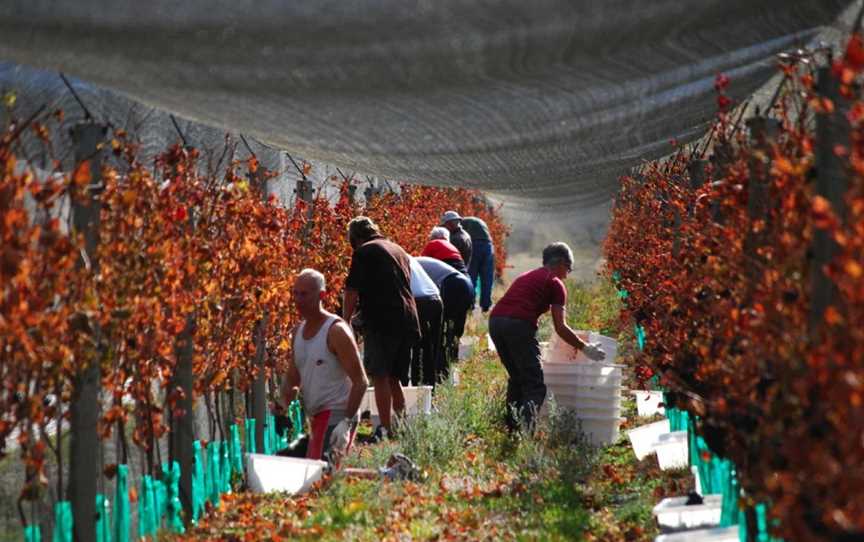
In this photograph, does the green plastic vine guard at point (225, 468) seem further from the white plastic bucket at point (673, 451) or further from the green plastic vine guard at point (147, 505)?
the white plastic bucket at point (673, 451)

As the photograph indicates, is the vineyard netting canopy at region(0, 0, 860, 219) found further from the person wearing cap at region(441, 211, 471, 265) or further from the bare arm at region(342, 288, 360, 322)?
the person wearing cap at region(441, 211, 471, 265)

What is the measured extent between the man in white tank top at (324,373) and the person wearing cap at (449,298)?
12.8 feet

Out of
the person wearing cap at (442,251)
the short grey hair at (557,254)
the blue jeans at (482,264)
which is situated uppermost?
the blue jeans at (482,264)

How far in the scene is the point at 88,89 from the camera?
5.44 m

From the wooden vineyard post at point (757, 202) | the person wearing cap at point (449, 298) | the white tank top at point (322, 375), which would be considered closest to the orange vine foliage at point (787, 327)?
the wooden vineyard post at point (757, 202)

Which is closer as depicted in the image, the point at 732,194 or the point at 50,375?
the point at 50,375

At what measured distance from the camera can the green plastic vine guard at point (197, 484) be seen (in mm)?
6316

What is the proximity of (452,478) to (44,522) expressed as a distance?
2.99 meters

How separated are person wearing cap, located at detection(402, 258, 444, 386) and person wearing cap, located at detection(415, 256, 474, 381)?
334 millimetres

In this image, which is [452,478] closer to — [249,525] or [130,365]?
[249,525]

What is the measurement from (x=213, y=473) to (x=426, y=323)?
3951 millimetres

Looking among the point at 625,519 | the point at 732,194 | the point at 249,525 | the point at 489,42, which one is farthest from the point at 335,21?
the point at 625,519

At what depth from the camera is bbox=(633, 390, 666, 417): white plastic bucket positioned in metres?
10.3

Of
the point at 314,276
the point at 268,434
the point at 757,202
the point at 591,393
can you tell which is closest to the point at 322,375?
the point at 314,276
